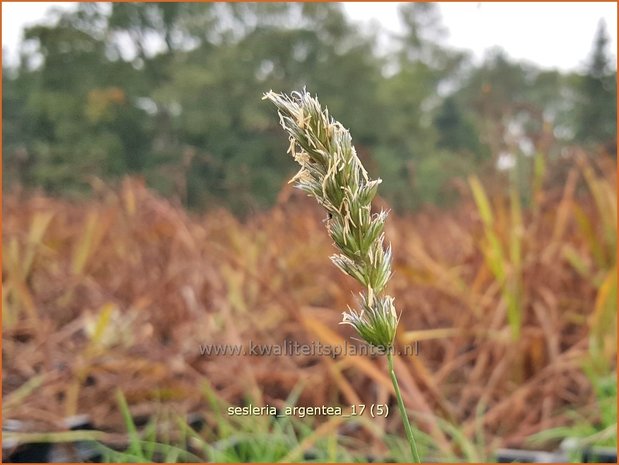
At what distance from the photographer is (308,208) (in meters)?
3.24

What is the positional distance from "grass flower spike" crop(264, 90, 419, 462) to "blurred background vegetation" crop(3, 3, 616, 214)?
53.1 inches

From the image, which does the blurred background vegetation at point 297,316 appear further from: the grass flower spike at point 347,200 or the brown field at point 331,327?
the grass flower spike at point 347,200

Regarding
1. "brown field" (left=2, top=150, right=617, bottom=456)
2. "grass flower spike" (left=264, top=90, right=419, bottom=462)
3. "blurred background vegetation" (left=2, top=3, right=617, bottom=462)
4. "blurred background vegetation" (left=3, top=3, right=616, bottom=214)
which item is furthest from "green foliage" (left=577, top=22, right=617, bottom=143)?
"grass flower spike" (left=264, top=90, right=419, bottom=462)

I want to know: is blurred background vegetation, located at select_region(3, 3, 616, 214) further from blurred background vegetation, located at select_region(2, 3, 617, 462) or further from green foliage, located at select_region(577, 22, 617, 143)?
green foliage, located at select_region(577, 22, 617, 143)

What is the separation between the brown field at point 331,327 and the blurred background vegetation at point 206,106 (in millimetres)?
315

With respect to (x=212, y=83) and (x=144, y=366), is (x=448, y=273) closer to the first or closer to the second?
(x=144, y=366)

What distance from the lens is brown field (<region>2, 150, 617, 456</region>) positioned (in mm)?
1606

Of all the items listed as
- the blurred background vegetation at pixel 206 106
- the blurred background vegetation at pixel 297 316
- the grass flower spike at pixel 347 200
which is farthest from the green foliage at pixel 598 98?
the grass flower spike at pixel 347 200

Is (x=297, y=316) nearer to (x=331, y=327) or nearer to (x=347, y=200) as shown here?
(x=331, y=327)

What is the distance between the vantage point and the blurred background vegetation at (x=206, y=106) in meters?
2.48

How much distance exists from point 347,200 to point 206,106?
5001 millimetres

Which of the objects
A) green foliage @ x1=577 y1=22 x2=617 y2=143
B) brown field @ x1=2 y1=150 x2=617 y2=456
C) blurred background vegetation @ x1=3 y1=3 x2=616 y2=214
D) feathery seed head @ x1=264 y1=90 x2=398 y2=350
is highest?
green foliage @ x1=577 y1=22 x2=617 y2=143

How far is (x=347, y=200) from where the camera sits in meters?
0.29

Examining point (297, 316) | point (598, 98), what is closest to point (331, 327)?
point (297, 316)
